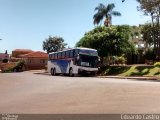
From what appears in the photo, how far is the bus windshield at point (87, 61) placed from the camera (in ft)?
146

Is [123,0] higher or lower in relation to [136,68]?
higher

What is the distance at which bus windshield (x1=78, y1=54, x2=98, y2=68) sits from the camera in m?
44.5

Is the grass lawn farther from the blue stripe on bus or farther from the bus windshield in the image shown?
the blue stripe on bus

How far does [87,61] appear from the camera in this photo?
44.8 m

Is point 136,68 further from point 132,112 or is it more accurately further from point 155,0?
point 132,112

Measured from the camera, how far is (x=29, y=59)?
84000 mm

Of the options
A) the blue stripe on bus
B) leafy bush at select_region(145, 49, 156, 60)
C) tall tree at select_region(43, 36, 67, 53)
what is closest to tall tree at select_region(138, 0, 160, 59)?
leafy bush at select_region(145, 49, 156, 60)

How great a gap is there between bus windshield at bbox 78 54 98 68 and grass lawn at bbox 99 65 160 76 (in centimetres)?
454

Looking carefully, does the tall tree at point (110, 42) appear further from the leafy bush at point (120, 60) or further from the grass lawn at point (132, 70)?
the leafy bush at point (120, 60)

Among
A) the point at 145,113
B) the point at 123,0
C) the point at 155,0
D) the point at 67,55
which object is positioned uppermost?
the point at 155,0

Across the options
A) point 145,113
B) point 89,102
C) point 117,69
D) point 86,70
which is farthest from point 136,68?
point 145,113

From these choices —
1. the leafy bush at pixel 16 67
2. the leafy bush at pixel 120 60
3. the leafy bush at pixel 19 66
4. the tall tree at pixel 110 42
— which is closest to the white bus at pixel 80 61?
the tall tree at pixel 110 42

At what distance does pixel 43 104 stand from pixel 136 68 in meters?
35.1

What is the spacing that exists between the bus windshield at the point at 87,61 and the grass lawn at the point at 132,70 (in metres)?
4.54
